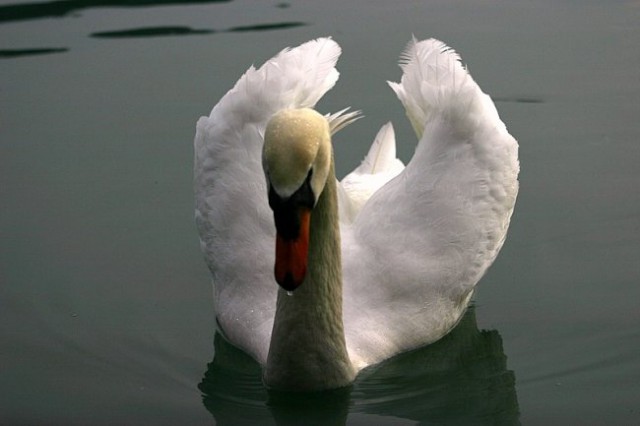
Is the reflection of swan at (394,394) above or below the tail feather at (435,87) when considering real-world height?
below

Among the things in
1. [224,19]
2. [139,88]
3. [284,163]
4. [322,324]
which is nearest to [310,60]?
[322,324]

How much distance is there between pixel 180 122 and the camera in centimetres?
863

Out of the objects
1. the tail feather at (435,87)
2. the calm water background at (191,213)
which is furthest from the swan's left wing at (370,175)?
the calm water background at (191,213)

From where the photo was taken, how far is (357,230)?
6281 millimetres

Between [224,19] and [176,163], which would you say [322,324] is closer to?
[176,163]

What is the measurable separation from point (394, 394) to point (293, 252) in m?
1.30

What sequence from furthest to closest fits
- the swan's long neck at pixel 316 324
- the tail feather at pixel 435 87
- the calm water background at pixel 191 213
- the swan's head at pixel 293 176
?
the tail feather at pixel 435 87
the calm water background at pixel 191 213
the swan's long neck at pixel 316 324
the swan's head at pixel 293 176

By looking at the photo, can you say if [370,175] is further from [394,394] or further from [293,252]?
[293,252]

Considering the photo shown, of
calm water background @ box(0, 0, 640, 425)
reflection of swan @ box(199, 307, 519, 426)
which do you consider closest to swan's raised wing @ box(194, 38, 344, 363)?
reflection of swan @ box(199, 307, 519, 426)

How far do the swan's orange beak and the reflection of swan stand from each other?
1.05m

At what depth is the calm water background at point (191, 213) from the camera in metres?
5.89

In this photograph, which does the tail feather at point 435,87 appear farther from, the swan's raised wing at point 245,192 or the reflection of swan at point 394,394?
the reflection of swan at point 394,394

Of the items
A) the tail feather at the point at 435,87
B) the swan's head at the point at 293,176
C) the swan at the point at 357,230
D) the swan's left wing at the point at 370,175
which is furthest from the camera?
the swan's left wing at the point at 370,175

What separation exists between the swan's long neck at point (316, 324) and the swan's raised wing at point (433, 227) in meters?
0.25
